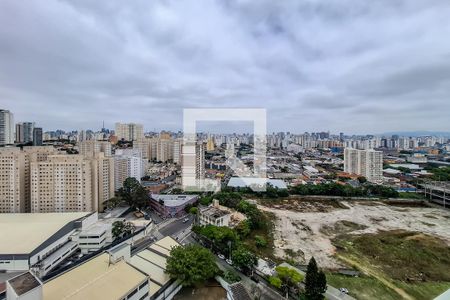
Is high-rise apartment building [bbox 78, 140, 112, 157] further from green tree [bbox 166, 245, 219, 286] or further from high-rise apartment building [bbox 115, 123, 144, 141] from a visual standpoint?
green tree [bbox 166, 245, 219, 286]

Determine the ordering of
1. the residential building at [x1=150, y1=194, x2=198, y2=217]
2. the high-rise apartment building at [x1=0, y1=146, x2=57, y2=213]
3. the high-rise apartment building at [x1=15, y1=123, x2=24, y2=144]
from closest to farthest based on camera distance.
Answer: the high-rise apartment building at [x1=0, y1=146, x2=57, y2=213] < the residential building at [x1=150, y1=194, x2=198, y2=217] < the high-rise apartment building at [x1=15, y1=123, x2=24, y2=144]

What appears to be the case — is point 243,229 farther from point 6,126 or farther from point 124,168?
point 6,126

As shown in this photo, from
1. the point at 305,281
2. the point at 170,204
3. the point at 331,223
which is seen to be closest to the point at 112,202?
the point at 170,204

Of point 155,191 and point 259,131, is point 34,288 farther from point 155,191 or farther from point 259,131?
point 155,191

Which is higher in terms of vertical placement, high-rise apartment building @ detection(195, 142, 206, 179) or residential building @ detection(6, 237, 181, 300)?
high-rise apartment building @ detection(195, 142, 206, 179)

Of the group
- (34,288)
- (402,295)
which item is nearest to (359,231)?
(402,295)

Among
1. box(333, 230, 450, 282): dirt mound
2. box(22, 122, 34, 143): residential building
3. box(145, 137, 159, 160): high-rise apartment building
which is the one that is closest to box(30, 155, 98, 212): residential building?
box(333, 230, 450, 282): dirt mound

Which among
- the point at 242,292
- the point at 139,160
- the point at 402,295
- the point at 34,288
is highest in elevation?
the point at 139,160
